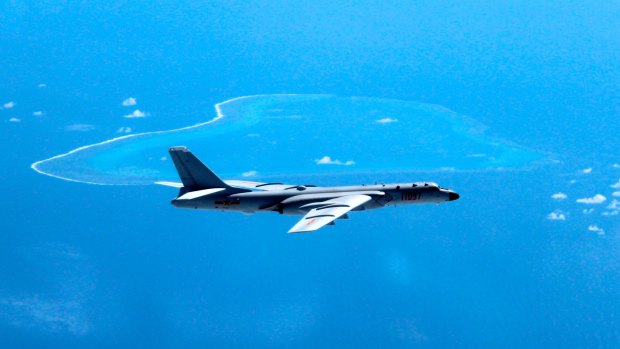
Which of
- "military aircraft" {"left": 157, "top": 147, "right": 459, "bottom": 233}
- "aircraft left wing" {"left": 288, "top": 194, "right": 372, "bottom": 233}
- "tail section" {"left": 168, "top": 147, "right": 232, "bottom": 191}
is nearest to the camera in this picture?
"aircraft left wing" {"left": 288, "top": 194, "right": 372, "bottom": 233}

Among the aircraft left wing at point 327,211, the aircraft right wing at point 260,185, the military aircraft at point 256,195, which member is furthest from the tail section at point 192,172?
the aircraft left wing at point 327,211

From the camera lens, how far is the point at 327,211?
6981cm

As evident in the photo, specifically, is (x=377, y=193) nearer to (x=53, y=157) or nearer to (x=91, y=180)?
(x=91, y=180)

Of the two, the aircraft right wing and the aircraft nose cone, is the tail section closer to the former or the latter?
the aircraft right wing

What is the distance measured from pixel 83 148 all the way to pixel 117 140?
516 cm

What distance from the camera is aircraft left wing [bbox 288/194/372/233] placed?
65.4m

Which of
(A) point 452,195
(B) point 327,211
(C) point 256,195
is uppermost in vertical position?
(A) point 452,195

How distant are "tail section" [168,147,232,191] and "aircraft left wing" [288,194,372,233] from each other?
335 inches

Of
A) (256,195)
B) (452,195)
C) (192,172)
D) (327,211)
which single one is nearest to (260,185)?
(256,195)

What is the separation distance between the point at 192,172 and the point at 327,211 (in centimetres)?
1279

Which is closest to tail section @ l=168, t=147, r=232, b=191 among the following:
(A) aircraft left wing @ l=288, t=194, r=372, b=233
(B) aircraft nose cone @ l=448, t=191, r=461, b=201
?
(A) aircraft left wing @ l=288, t=194, r=372, b=233

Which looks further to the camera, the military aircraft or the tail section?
the tail section

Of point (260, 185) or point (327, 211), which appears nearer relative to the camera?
point (327, 211)

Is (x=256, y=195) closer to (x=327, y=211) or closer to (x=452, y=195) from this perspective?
(x=327, y=211)
